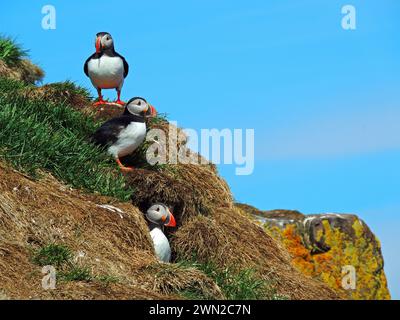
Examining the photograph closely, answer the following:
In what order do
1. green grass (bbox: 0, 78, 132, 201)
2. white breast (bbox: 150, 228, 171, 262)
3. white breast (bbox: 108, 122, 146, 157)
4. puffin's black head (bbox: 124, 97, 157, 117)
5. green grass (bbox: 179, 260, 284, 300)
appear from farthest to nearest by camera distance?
puffin's black head (bbox: 124, 97, 157, 117) < white breast (bbox: 108, 122, 146, 157) < white breast (bbox: 150, 228, 171, 262) < green grass (bbox: 0, 78, 132, 201) < green grass (bbox: 179, 260, 284, 300)

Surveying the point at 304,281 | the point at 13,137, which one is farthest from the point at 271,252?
the point at 13,137

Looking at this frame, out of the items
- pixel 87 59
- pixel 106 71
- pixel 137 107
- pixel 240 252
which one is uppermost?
pixel 87 59

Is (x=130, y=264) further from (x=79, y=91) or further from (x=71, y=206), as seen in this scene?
(x=79, y=91)

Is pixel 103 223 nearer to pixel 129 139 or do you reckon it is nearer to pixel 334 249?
pixel 129 139

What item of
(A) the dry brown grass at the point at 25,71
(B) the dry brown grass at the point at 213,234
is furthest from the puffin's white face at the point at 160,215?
(A) the dry brown grass at the point at 25,71

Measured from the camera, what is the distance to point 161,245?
449 inches

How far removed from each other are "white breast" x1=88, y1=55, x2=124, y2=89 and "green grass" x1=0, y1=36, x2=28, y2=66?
5342 millimetres

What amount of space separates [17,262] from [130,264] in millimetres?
1411

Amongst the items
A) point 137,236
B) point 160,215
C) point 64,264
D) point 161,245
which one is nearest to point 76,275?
point 64,264

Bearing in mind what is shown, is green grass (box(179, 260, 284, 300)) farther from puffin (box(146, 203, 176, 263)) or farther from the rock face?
the rock face

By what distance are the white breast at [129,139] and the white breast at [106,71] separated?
6.55ft

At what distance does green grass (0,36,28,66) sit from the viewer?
62.3 ft

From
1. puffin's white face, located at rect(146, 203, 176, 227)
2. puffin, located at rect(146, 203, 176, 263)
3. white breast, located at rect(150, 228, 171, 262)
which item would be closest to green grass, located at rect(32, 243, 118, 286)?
white breast, located at rect(150, 228, 171, 262)

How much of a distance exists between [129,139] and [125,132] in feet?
0.34
